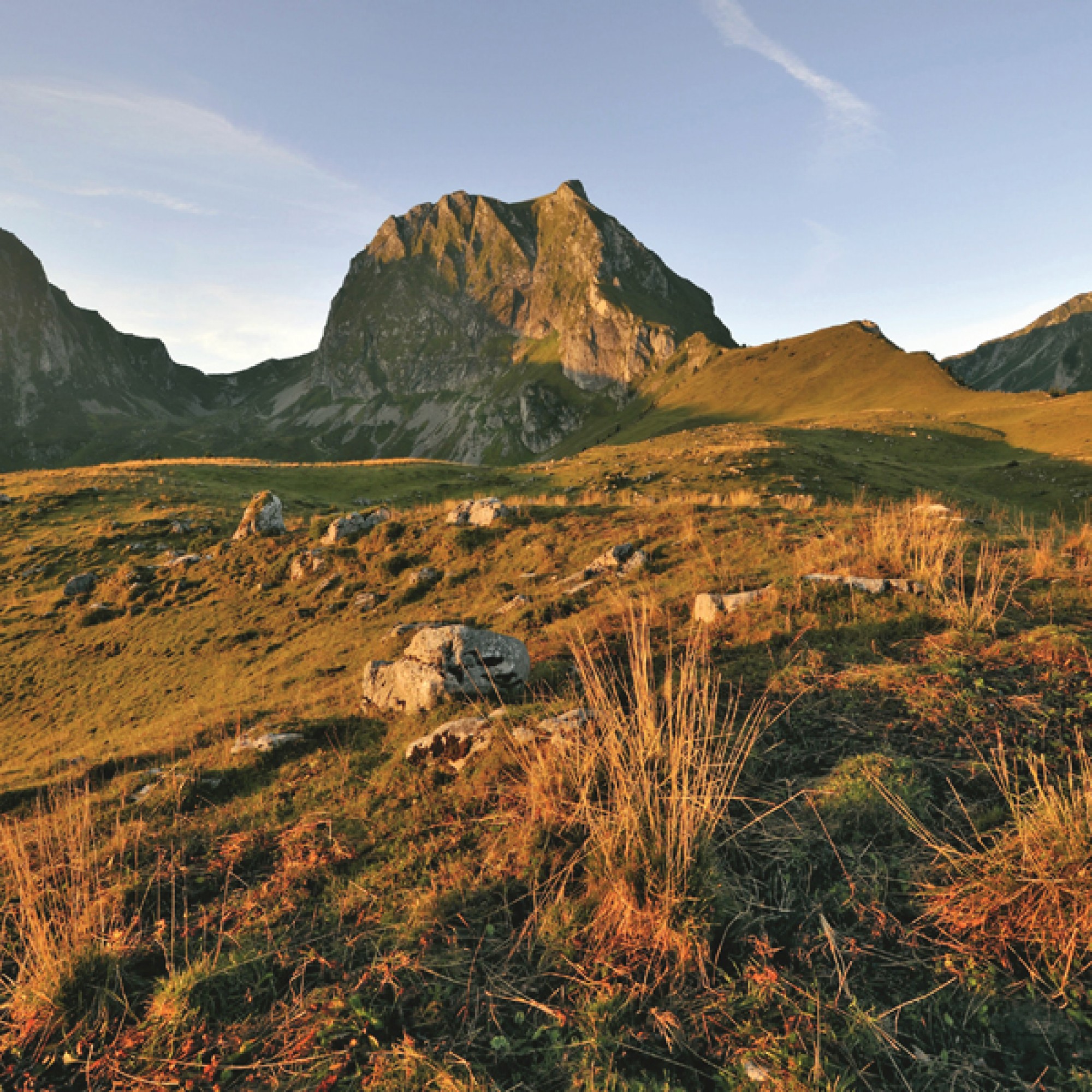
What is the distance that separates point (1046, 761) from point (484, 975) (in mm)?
4833

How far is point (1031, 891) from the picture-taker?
10.9 ft

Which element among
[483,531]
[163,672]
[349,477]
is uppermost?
[349,477]

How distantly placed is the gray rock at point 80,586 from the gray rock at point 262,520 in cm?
474

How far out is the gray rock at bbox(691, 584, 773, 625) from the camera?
8.31 meters

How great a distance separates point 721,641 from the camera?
755 centimetres

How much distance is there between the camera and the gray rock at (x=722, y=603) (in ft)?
27.3

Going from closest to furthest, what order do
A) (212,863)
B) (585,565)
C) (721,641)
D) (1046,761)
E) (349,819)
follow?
(1046,761)
(212,863)
(349,819)
(721,641)
(585,565)

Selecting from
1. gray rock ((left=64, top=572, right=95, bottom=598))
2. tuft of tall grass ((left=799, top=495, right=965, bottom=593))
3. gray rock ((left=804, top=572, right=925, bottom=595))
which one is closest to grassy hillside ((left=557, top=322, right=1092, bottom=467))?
tuft of tall grass ((left=799, top=495, right=965, bottom=593))

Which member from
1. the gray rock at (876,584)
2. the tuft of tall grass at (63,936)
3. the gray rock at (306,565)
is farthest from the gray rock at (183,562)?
the gray rock at (876,584)

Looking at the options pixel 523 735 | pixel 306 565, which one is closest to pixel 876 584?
pixel 523 735

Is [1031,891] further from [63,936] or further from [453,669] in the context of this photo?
[63,936]

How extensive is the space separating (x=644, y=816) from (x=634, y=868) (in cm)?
36

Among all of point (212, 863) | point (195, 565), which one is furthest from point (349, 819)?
point (195, 565)

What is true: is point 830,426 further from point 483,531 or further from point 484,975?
point 484,975
